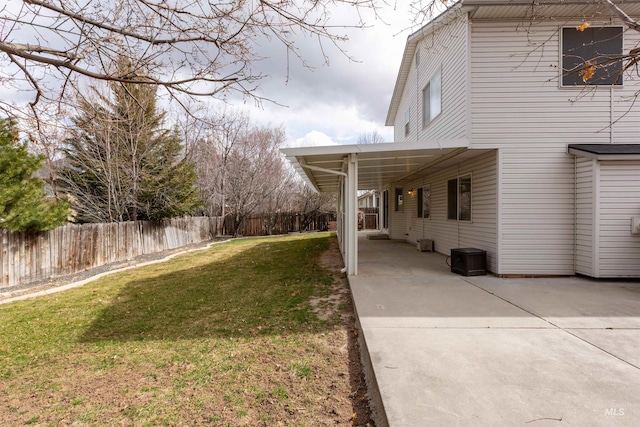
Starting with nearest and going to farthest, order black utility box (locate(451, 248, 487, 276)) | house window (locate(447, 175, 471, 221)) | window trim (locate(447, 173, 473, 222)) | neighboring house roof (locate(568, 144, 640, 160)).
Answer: neighboring house roof (locate(568, 144, 640, 160)), black utility box (locate(451, 248, 487, 276)), window trim (locate(447, 173, 473, 222)), house window (locate(447, 175, 471, 221))

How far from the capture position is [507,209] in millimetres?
6164

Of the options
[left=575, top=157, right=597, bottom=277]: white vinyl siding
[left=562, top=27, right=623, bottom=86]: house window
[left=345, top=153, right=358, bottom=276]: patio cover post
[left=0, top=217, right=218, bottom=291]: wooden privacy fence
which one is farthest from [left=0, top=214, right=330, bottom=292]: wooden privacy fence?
[left=562, top=27, right=623, bottom=86]: house window

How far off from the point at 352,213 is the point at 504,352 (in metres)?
3.82

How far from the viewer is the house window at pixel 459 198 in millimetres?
7621

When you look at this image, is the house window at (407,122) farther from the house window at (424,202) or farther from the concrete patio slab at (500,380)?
the concrete patio slab at (500,380)

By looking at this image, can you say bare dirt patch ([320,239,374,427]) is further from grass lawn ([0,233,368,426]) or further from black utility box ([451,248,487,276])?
black utility box ([451,248,487,276])

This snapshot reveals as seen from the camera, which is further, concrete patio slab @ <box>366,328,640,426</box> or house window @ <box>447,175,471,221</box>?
house window @ <box>447,175,471,221</box>

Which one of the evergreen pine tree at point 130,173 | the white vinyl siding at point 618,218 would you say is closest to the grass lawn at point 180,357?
the white vinyl siding at point 618,218

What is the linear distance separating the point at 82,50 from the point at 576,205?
8.04m

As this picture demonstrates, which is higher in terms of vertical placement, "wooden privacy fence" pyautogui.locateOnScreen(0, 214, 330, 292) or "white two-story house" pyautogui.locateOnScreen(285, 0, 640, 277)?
"white two-story house" pyautogui.locateOnScreen(285, 0, 640, 277)

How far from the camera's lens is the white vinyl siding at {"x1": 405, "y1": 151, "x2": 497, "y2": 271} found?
21.2ft

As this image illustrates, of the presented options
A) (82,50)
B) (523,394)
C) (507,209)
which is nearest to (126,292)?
(82,50)

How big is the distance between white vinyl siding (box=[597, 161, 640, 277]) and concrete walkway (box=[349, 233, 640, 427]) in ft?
1.46

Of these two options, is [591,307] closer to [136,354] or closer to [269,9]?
[269,9]
